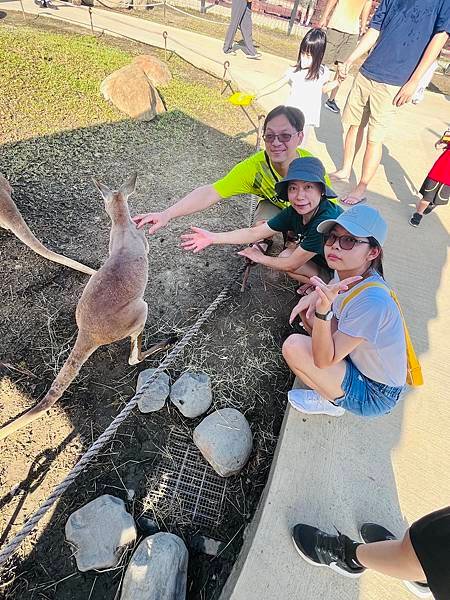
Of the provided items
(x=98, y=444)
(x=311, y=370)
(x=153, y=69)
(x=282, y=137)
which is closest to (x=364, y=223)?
(x=311, y=370)

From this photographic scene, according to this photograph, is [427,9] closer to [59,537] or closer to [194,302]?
[194,302]

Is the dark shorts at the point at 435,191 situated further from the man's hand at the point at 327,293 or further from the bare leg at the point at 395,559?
the bare leg at the point at 395,559

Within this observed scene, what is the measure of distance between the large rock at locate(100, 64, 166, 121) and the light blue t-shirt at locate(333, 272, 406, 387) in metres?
5.21

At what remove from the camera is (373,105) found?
13.8 feet

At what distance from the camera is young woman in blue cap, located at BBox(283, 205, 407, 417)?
1871mm

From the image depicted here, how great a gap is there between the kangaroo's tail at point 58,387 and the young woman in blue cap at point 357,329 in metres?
1.23

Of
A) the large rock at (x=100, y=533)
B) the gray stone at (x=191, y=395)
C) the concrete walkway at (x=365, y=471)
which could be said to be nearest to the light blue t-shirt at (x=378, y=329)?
the concrete walkway at (x=365, y=471)

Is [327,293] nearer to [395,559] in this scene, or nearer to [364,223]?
[364,223]

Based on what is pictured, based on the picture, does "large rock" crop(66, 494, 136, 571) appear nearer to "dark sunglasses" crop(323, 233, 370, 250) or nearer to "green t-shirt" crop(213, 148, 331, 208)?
"dark sunglasses" crop(323, 233, 370, 250)

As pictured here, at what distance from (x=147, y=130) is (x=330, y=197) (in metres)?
4.07

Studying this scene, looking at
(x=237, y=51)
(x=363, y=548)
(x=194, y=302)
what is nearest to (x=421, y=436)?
(x=363, y=548)

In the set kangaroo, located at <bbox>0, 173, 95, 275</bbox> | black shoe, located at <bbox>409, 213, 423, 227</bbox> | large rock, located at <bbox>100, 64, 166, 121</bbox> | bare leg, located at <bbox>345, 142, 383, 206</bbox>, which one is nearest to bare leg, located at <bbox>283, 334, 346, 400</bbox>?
kangaroo, located at <bbox>0, 173, 95, 275</bbox>

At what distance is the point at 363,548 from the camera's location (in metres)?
1.74

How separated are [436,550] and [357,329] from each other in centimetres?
89
